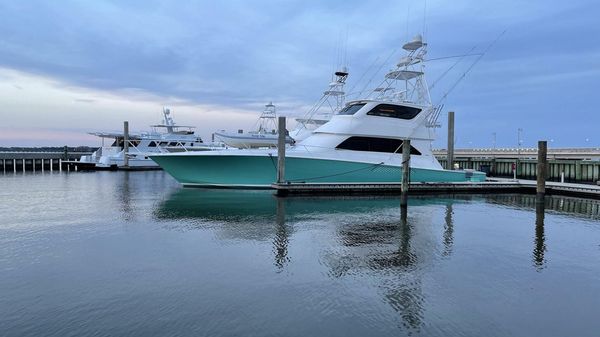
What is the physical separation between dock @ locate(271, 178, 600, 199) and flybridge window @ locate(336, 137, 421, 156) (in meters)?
2.17

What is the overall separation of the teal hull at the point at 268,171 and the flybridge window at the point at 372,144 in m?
0.84

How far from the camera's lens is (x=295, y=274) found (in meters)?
7.26

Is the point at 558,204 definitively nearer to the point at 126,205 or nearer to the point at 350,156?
the point at 350,156

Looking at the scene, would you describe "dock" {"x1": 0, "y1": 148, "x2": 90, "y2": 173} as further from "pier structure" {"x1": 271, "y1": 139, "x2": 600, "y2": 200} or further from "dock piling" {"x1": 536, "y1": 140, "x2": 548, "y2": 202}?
"dock piling" {"x1": 536, "y1": 140, "x2": 548, "y2": 202}

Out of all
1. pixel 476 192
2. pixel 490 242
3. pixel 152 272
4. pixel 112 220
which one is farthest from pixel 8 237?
pixel 476 192

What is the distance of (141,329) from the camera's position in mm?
5027

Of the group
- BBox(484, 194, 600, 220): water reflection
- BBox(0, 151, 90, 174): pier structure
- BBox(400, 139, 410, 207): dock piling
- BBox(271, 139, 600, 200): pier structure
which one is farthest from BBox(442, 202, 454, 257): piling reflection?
BBox(0, 151, 90, 174): pier structure

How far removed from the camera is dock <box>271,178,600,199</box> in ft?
59.1

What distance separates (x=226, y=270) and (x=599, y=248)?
8.47 meters

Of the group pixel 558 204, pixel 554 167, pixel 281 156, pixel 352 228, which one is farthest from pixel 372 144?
pixel 554 167

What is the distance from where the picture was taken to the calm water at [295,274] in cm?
531

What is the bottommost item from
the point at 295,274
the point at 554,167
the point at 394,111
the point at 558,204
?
the point at 295,274

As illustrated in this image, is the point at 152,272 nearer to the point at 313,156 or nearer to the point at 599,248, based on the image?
the point at 599,248

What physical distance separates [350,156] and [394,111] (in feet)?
10.9
